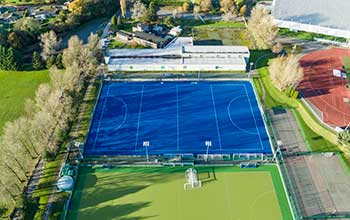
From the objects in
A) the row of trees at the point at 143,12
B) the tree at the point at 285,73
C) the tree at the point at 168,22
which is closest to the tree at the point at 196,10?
the tree at the point at 168,22

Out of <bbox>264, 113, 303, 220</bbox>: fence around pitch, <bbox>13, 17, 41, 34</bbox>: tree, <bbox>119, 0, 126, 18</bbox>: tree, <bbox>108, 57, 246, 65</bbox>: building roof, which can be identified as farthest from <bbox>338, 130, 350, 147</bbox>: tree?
<bbox>13, 17, 41, 34</bbox>: tree

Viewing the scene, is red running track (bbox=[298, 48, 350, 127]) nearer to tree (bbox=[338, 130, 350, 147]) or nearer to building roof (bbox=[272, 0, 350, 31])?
tree (bbox=[338, 130, 350, 147])

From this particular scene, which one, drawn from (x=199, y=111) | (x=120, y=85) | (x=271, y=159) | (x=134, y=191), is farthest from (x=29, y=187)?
(x=271, y=159)

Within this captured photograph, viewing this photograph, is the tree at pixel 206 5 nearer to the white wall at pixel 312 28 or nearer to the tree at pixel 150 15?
the tree at pixel 150 15

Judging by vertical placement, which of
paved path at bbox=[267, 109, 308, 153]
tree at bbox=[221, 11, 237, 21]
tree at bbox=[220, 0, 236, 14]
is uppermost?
tree at bbox=[220, 0, 236, 14]

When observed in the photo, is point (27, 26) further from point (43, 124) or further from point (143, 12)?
point (43, 124)

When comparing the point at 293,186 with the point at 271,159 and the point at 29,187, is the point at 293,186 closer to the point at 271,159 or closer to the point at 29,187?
the point at 271,159
